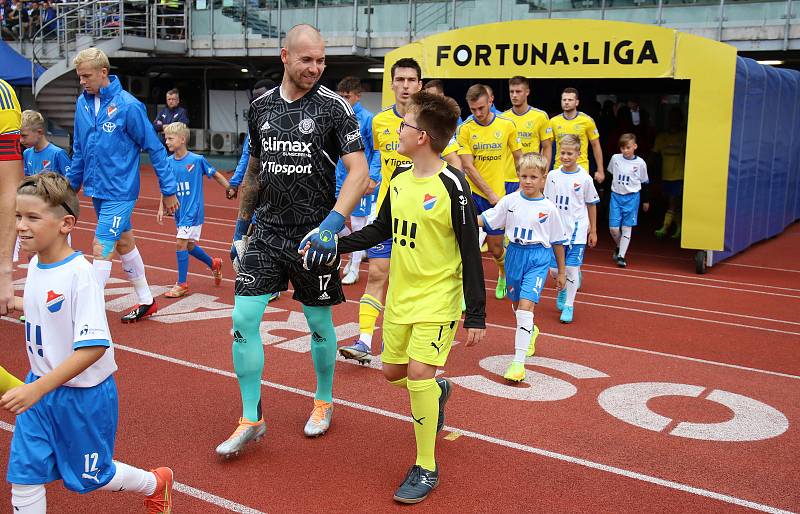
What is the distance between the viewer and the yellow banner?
37.3 feet

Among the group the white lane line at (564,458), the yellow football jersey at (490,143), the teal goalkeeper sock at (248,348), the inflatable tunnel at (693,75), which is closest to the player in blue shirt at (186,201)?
the yellow football jersey at (490,143)

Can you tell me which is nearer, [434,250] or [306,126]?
[434,250]

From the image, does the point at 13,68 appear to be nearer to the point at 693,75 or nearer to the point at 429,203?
the point at 693,75

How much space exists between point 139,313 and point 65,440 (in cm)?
474

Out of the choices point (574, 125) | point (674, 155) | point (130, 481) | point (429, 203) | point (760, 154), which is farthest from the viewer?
point (674, 155)

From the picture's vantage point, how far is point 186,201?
942 centimetres

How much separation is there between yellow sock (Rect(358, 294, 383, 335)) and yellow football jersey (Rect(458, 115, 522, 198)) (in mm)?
3065

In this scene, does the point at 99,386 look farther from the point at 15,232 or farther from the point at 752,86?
the point at 752,86

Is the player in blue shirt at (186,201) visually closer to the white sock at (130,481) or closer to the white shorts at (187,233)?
the white shorts at (187,233)

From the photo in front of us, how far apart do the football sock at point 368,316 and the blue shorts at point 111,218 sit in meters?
2.35

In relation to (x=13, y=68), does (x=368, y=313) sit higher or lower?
lower

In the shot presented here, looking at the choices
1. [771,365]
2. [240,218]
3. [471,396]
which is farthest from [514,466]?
[771,365]

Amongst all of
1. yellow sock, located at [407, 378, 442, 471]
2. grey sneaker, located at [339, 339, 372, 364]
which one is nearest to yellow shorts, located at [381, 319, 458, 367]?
yellow sock, located at [407, 378, 442, 471]

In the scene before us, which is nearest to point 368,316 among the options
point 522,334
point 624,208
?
point 522,334
